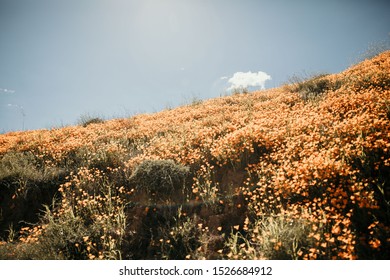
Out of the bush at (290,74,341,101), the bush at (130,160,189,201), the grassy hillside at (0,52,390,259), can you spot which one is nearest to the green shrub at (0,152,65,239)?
the grassy hillside at (0,52,390,259)

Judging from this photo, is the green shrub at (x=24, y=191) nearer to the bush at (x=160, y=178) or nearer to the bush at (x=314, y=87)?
the bush at (x=160, y=178)

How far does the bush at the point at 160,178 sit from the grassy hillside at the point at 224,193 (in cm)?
2

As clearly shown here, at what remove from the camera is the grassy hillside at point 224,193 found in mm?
3742

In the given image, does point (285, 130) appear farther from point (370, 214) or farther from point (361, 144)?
point (370, 214)

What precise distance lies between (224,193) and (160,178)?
1394 millimetres

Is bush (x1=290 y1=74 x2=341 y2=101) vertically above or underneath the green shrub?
above

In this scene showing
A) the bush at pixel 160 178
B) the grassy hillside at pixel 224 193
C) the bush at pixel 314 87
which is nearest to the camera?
the grassy hillside at pixel 224 193

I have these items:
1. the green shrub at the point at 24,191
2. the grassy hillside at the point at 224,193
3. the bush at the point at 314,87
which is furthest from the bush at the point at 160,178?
the bush at the point at 314,87

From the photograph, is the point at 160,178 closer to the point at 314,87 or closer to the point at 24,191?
the point at 24,191

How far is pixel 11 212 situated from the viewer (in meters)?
5.95

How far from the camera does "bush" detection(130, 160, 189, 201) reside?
5590mm

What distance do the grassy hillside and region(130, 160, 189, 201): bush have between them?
24 millimetres

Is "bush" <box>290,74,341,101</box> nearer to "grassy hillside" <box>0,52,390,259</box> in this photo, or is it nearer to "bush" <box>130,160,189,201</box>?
"grassy hillside" <box>0,52,390,259</box>

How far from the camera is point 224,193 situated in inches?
209
